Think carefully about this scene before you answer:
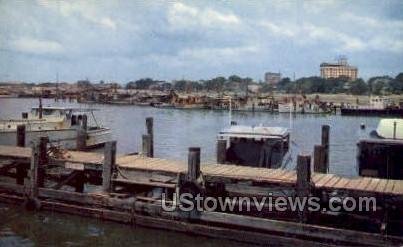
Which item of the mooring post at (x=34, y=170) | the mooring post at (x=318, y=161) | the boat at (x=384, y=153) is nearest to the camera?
the mooring post at (x=34, y=170)

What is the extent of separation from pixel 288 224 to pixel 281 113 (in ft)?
293

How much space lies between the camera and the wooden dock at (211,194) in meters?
12.1

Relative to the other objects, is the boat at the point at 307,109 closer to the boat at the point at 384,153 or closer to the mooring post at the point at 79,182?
the boat at the point at 384,153

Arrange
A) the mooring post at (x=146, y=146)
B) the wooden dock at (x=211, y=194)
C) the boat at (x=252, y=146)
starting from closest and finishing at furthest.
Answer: the wooden dock at (x=211, y=194) → the mooring post at (x=146, y=146) → the boat at (x=252, y=146)

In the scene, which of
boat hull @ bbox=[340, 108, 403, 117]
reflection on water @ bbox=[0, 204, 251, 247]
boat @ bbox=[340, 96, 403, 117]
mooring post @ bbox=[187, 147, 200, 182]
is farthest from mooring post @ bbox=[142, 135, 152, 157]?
boat @ bbox=[340, 96, 403, 117]

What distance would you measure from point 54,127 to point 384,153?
19.8m

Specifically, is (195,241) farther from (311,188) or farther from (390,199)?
(390,199)

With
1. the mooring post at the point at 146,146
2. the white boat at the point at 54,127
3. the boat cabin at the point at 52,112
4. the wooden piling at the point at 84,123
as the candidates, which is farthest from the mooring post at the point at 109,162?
the boat cabin at the point at 52,112

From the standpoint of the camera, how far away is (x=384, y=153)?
56.2 feet

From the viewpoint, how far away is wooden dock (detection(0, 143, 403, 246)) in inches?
477

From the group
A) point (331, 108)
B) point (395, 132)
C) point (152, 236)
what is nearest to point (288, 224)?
point (152, 236)

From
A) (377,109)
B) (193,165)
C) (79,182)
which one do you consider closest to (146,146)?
(79,182)

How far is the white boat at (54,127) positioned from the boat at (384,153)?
16.9m

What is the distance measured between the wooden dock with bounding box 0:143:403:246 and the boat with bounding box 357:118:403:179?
3.69m
